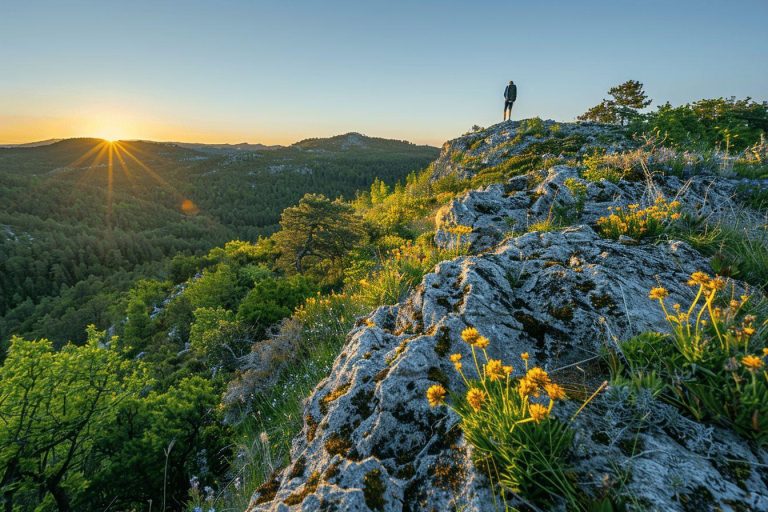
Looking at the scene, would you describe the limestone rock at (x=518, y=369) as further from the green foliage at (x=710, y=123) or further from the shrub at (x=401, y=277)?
the green foliage at (x=710, y=123)

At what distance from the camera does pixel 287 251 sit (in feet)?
65.4

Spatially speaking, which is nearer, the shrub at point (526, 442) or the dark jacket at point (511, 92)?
the shrub at point (526, 442)

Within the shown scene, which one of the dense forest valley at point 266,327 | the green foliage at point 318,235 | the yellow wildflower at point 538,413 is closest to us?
the yellow wildflower at point 538,413

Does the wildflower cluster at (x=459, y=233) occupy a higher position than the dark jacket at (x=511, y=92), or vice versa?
the dark jacket at (x=511, y=92)

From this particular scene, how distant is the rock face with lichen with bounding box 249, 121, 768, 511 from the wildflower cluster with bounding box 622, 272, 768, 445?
0.43 ft

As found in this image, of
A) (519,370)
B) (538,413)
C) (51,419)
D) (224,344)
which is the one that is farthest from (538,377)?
(224,344)

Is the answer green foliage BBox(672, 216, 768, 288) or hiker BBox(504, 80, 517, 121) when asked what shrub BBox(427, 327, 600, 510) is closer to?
green foliage BBox(672, 216, 768, 288)

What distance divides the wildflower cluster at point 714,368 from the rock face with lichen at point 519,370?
0.13 metres

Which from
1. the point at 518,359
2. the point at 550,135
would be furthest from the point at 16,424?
the point at 550,135

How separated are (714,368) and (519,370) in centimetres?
119

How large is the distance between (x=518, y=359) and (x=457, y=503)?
134 centimetres

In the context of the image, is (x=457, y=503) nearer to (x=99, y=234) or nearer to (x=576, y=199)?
(x=576, y=199)

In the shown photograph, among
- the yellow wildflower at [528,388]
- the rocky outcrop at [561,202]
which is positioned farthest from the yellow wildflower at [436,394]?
the rocky outcrop at [561,202]

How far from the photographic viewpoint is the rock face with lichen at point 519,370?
170 centimetres
